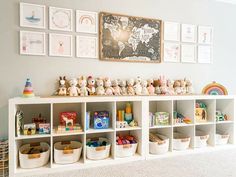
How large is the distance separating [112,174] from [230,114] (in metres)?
1.73

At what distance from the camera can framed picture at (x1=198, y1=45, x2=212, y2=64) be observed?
286cm

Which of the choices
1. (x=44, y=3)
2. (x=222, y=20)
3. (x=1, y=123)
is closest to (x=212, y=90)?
(x=222, y=20)

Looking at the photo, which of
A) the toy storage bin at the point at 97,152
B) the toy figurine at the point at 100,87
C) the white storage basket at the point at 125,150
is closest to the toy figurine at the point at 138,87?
the toy figurine at the point at 100,87

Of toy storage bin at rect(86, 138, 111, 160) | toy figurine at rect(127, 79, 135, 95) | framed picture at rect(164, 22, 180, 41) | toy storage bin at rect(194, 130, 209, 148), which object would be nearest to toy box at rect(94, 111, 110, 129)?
toy storage bin at rect(86, 138, 111, 160)

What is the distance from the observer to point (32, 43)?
7.00 ft

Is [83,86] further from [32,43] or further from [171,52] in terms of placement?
[171,52]

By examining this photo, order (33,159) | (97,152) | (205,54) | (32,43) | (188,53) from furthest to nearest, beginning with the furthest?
(205,54) → (188,53) → (32,43) → (97,152) → (33,159)

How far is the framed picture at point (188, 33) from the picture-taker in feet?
9.03

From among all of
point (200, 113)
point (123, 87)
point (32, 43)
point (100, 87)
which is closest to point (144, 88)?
point (123, 87)

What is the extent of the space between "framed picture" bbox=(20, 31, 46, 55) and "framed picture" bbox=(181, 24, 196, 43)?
5.88 ft

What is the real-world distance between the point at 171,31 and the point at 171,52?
28cm

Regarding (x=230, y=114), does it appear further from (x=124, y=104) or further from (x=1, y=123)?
(x=1, y=123)

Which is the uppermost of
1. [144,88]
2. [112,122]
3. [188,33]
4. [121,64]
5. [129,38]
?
[188,33]

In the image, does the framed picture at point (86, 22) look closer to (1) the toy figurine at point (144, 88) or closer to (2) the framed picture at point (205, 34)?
(1) the toy figurine at point (144, 88)
